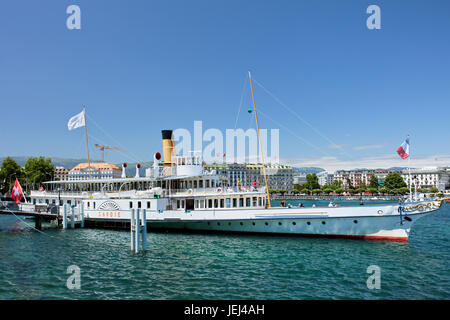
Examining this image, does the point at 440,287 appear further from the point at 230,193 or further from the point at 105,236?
the point at 105,236

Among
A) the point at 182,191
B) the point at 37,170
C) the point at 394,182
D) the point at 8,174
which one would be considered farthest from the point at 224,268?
the point at 394,182

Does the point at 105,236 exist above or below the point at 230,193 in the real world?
below

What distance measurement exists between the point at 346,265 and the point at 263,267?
4836 millimetres

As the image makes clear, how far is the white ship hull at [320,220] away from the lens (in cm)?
2583

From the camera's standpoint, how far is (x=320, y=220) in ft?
88.7

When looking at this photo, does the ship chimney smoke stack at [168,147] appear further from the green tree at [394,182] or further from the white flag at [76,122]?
the green tree at [394,182]

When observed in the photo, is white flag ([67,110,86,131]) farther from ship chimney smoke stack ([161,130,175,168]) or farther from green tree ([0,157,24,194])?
green tree ([0,157,24,194])

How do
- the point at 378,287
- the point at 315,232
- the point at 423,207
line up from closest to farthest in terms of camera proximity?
1. the point at 378,287
2. the point at 423,207
3. the point at 315,232

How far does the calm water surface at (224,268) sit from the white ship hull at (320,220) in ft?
3.05

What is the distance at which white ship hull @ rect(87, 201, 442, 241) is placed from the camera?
25.8 meters

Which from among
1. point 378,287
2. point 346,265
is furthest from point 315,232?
point 378,287

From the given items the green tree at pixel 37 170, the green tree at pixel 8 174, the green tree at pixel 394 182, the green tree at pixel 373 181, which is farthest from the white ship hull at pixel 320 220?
the green tree at pixel 373 181
